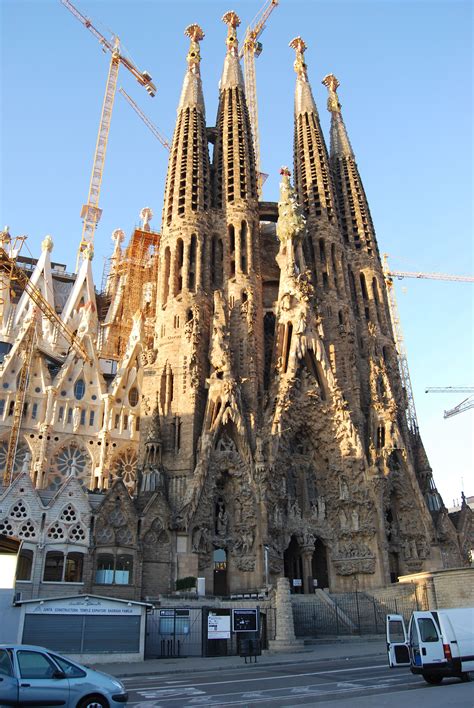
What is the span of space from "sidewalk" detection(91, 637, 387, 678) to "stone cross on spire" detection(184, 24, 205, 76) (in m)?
52.3

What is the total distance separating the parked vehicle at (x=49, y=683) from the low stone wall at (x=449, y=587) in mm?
19846

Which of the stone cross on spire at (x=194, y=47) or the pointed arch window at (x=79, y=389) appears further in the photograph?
the stone cross on spire at (x=194, y=47)

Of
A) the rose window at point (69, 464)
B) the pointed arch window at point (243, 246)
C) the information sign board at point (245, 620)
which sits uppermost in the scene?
the pointed arch window at point (243, 246)

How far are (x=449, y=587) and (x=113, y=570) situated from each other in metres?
16.7

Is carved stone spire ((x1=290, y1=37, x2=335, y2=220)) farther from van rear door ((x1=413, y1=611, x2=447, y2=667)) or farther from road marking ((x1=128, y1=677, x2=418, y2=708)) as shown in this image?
road marking ((x1=128, y1=677, x2=418, y2=708))

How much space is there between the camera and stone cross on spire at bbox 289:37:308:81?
215 feet

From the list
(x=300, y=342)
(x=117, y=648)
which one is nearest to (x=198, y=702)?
(x=117, y=648)

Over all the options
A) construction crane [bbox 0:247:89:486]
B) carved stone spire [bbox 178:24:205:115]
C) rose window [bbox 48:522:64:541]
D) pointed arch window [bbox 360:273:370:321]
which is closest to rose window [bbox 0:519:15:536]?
rose window [bbox 48:522:64:541]

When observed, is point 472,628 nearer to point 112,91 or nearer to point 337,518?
point 337,518

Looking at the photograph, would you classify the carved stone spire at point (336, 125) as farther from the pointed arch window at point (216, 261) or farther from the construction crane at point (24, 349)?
the construction crane at point (24, 349)

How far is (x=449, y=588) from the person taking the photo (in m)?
25.5

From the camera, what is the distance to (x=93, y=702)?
8844 millimetres

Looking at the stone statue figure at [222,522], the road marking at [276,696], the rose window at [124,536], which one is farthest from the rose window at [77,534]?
the road marking at [276,696]

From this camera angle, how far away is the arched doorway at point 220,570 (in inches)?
1383
